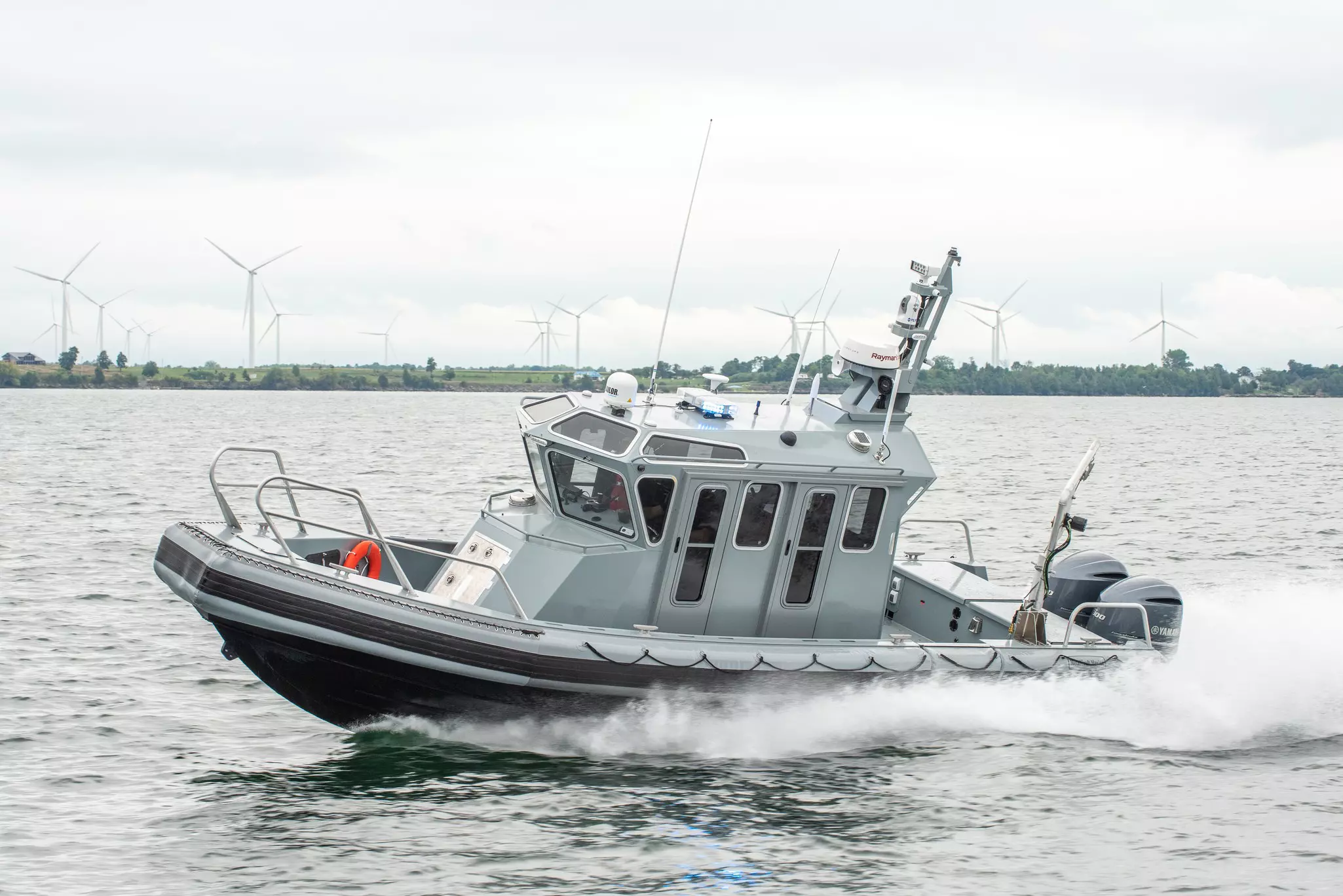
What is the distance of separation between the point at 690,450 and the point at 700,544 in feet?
2.33

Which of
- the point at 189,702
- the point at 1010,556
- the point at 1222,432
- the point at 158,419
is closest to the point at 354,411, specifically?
the point at 158,419

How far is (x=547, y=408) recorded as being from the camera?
10352 mm

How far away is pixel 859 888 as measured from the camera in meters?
7.66

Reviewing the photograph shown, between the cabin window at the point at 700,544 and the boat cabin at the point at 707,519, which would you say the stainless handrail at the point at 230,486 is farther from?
the cabin window at the point at 700,544

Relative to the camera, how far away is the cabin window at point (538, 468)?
993 centimetres

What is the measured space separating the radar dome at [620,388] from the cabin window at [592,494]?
59 centimetres

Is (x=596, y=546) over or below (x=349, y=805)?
over

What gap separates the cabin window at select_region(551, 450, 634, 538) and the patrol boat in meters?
0.02

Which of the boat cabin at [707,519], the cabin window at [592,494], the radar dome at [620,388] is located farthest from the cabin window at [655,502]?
the radar dome at [620,388]

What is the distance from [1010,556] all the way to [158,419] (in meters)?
61.8

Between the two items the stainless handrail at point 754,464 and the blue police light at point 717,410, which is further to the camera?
the blue police light at point 717,410

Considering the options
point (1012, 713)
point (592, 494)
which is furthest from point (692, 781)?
point (1012, 713)

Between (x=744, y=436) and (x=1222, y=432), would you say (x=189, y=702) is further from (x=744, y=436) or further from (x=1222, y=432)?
(x=1222, y=432)

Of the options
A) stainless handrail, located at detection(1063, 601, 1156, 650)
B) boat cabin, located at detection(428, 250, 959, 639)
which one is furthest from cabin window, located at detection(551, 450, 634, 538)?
stainless handrail, located at detection(1063, 601, 1156, 650)
